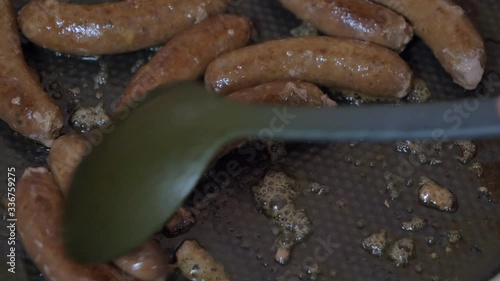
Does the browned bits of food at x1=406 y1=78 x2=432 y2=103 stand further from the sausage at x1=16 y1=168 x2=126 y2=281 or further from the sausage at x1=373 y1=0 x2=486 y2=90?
the sausage at x1=16 y1=168 x2=126 y2=281

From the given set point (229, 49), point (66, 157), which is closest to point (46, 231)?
point (66, 157)

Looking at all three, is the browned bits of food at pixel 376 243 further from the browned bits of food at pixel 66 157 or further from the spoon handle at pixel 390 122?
the browned bits of food at pixel 66 157

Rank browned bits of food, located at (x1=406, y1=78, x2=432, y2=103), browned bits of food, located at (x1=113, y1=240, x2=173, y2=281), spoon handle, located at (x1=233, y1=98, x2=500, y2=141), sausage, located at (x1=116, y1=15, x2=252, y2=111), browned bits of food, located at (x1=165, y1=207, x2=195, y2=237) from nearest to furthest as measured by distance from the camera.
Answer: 1. spoon handle, located at (x1=233, y1=98, x2=500, y2=141)
2. browned bits of food, located at (x1=113, y1=240, x2=173, y2=281)
3. browned bits of food, located at (x1=165, y1=207, x2=195, y2=237)
4. sausage, located at (x1=116, y1=15, x2=252, y2=111)
5. browned bits of food, located at (x1=406, y1=78, x2=432, y2=103)

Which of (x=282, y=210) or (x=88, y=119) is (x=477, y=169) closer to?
(x=282, y=210)

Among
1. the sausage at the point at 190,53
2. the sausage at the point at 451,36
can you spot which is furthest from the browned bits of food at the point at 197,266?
the sausage at the point at 451,36

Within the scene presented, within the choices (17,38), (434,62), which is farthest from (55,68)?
(434,62)

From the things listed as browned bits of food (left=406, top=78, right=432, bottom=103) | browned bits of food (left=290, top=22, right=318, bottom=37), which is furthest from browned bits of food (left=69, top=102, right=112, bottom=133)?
browned bits of food (left=406, top=78, right=432, bottom=103)
